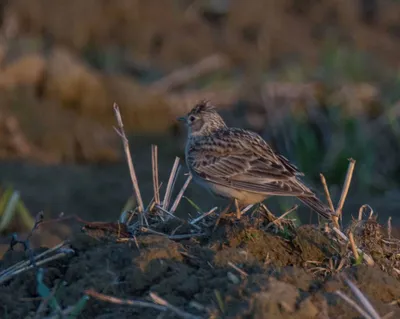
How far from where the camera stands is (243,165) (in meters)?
6.80

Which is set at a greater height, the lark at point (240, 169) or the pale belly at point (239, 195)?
the lark at point (240, 169)

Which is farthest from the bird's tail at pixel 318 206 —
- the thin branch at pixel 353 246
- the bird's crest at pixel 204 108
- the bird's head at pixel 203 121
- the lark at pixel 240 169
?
the bird's crest at pixel 204 108

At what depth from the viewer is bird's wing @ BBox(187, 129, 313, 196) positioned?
6.45 m

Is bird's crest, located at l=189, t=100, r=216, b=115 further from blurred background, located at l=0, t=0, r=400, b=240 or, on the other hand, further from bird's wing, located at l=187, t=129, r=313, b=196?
blurred background, located at l=0, t=0, r=400, b=240

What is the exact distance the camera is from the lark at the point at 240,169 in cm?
639

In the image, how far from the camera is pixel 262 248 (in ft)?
18.1

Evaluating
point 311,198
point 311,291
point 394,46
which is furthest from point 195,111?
point 394,46

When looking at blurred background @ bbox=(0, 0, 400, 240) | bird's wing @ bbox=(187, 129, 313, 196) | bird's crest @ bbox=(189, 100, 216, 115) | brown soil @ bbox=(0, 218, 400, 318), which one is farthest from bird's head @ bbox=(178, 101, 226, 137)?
brown soil @ bbox=(0, 218, 400, 318)

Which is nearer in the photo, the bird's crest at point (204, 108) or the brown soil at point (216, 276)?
the brown soil at point (216, 276)

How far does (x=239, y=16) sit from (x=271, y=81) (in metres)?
3.46

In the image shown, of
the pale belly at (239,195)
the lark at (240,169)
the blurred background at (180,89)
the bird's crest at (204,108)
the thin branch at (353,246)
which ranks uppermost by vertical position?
the thin branch at (353,246)

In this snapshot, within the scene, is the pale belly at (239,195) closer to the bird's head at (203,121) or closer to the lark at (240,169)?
Answer: the lark at (240,169)

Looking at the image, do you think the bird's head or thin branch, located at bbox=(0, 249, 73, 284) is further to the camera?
the bird's head

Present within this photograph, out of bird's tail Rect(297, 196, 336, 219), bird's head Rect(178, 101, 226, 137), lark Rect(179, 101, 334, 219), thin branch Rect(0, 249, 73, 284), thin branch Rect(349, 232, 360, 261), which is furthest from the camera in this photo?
bird's head Rect(178, 101, 226, 137)
